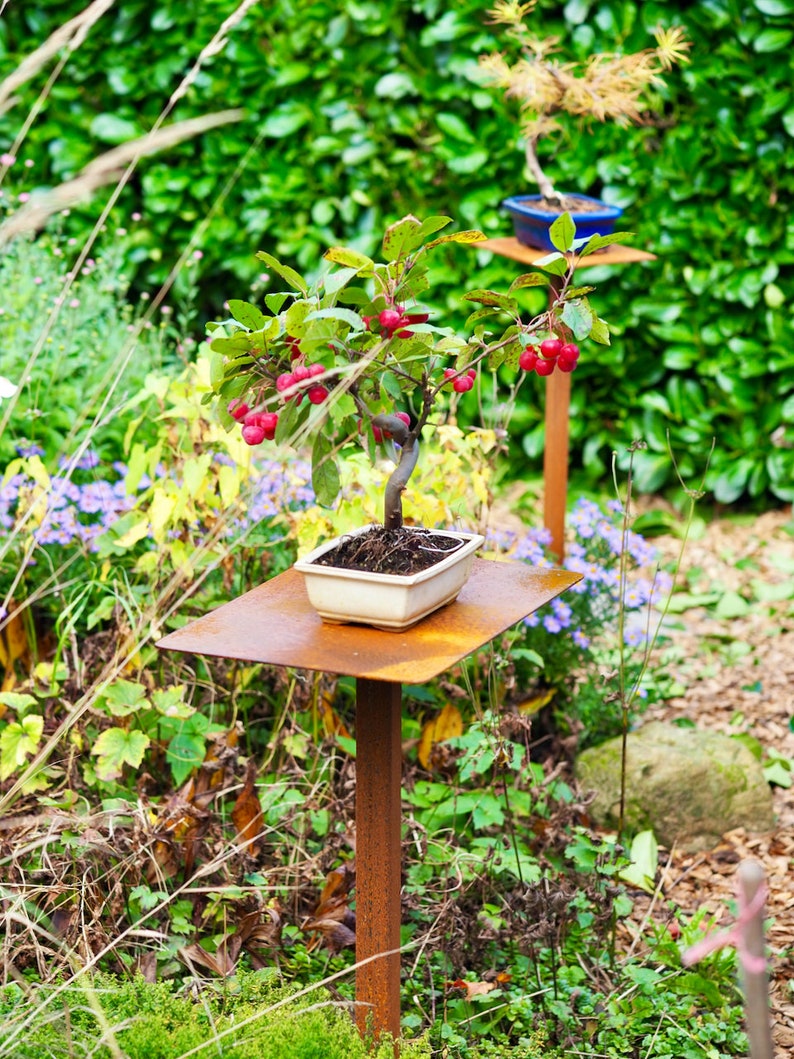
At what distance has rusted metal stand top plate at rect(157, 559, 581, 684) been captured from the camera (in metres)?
1.62

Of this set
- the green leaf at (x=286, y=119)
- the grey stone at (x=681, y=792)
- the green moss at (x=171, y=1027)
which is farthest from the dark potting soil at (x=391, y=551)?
the green leaf at (x=286, y=119)

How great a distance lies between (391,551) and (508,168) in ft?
10.4

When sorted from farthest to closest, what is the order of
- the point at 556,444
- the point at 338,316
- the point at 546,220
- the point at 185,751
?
1. the point at 556,444
2. the point at 546,220
3. the point at 185,751
4. the point at 338,316

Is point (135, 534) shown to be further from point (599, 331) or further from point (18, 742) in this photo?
point (599, 331)

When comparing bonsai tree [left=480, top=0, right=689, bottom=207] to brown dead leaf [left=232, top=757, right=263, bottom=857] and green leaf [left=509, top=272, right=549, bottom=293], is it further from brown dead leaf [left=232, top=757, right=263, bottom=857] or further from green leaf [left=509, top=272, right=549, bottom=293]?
brown dead leaf [left=232, top=757, right=263, bottom=857]

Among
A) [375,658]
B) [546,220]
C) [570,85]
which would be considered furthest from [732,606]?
[375,658]

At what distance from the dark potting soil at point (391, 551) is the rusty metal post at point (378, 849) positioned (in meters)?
0.16

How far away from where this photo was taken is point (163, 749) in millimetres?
2617

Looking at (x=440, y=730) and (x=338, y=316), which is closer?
(x=338, y=316)

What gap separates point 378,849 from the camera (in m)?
1.80

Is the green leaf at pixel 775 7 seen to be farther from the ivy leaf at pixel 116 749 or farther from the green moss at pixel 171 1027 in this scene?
the green moss at pixel 171 1027

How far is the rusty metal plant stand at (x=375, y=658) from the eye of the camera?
5.42 ft

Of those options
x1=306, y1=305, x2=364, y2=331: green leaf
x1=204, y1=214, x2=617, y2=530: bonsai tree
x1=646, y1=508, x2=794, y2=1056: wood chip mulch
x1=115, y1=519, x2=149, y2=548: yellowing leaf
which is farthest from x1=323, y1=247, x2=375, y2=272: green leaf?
x1=646, y1=508, x2=794, y2=1056: wood chip mulch

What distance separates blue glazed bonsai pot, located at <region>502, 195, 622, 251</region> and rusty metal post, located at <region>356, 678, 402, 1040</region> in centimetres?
171
